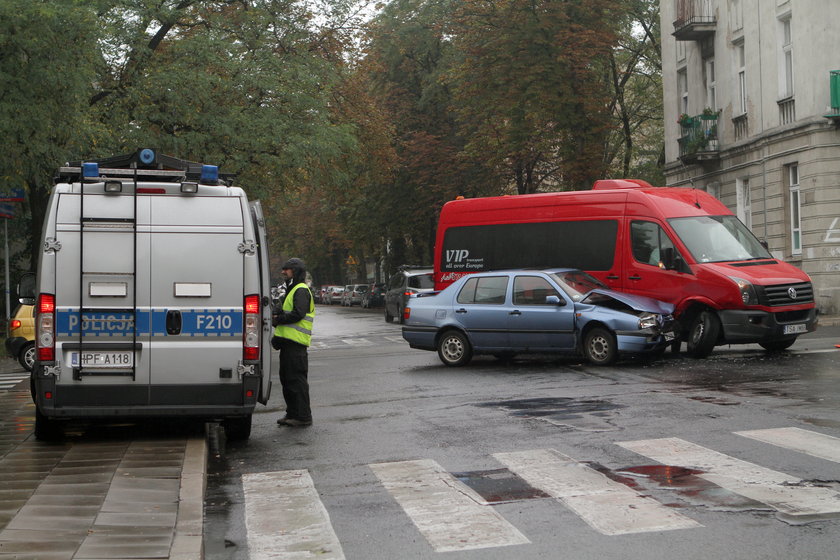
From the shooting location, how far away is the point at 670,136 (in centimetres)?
3906

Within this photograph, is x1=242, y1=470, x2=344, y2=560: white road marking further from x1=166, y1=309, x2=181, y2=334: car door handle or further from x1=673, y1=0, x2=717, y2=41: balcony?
x1=673, y1=0, x2=717, y2=41: balcony

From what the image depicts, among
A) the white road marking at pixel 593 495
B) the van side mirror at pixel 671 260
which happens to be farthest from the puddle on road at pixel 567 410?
the van side mirror at pixel 671 260

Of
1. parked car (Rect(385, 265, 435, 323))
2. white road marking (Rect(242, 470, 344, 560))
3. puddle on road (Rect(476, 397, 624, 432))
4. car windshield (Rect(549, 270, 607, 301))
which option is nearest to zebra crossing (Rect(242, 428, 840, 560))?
white road marking (Rect(242, 470, 344, 560))

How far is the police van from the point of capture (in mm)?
10133

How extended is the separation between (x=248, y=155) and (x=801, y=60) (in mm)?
14159

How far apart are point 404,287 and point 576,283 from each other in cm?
1853

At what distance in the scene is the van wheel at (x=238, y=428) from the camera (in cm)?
1094

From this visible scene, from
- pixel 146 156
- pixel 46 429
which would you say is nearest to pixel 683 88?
pixel 146 156

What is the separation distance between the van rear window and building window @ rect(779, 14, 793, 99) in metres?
12.6

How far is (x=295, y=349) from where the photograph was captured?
39.8 ft

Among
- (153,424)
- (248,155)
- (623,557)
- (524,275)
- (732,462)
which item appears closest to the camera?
(623,557)

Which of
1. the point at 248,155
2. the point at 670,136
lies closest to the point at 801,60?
the point at 670,136

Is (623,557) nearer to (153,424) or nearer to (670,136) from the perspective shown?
(153,424)

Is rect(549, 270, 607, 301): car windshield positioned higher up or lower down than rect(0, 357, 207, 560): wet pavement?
higher up
